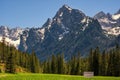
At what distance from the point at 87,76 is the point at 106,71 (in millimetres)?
89551

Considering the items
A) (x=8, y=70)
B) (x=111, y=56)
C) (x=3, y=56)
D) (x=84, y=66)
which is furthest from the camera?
(x=3, y=56)

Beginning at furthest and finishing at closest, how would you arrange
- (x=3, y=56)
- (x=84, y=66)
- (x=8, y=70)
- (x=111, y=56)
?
(x=3, y=56), (x=84, y=66), (x=111, y=56), (x=8, y=70)

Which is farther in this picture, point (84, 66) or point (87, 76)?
point (84, 66)

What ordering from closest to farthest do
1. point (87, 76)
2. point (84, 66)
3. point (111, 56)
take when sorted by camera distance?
point (87, 76) → point (111, 56) → point (84, 66)

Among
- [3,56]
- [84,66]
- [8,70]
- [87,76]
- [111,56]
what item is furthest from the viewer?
[3,56]

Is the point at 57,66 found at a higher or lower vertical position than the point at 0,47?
lower

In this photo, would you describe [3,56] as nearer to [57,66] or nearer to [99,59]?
[57,66]

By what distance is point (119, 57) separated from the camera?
5487 inches

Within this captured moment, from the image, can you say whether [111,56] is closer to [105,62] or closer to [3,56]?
[105,62]

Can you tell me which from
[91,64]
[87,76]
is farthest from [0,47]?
[87,76]

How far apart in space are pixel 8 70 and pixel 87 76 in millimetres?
80126

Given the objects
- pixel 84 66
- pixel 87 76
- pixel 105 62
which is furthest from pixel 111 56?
pixel 87 76

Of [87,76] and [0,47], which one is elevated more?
[0,47]

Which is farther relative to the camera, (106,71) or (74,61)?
(74,61)
